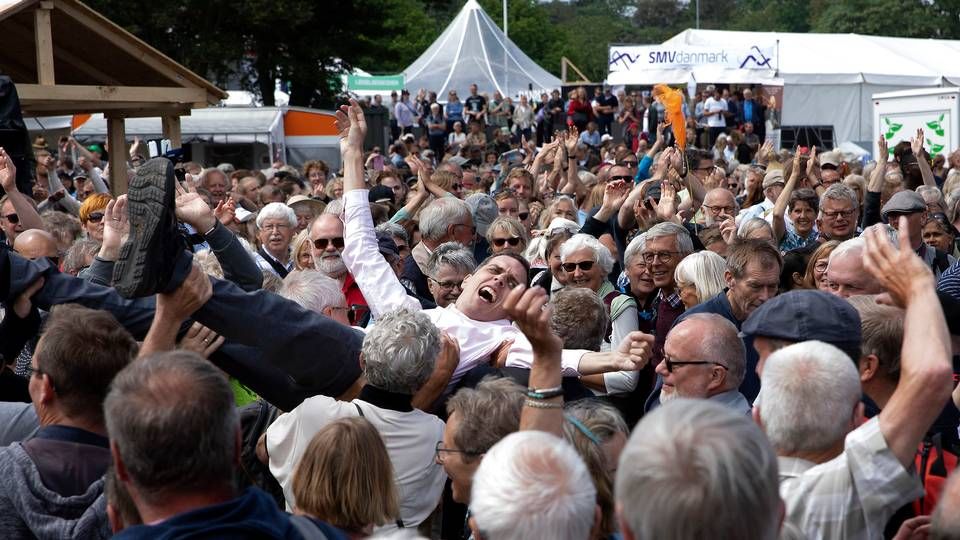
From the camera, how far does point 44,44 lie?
940cm

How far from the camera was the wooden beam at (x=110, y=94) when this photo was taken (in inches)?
368

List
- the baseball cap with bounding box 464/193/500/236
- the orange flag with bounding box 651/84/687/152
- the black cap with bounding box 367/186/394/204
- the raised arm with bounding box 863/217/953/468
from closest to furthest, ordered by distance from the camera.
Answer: the raised arm with bounding box 863/217/953/468 → the baseball cap with bounding box 464/193/500/236 → the black cap with bounding box 367/186/394/204 → the orange flag with bounding box 651/84/687/152

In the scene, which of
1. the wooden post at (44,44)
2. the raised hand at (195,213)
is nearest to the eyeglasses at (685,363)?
the raised hand at (195,213)

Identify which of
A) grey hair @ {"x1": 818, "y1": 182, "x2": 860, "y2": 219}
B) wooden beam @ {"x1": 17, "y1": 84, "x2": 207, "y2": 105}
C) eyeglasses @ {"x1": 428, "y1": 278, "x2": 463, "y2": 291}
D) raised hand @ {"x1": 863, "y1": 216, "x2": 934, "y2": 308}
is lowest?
eyeglasses @ {"x1": 428, "y1": 278, "x2": 463, "y2": 291}

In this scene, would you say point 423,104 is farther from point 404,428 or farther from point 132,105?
point 404,428

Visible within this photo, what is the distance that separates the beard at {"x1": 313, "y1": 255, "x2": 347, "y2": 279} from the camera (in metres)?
6.32

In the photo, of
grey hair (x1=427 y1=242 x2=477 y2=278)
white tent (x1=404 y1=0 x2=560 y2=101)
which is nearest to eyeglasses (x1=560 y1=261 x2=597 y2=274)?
grey hair (x1=427 y1=242 x2=477 y2=278)

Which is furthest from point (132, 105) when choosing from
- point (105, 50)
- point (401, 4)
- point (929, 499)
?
point (401, 4)

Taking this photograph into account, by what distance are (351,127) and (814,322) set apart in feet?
8.70

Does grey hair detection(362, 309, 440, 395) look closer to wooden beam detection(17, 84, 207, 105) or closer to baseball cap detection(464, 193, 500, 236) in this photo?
baseball cap detection(464, 193, 500, 236)

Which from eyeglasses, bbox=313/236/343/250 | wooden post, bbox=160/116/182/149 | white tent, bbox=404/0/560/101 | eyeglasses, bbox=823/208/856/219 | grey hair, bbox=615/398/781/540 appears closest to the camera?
grey hair, bbox=615/398/781/540

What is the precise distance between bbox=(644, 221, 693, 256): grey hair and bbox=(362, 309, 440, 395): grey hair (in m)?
2.48

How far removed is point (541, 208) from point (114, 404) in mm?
8418

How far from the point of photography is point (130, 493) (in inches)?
101
